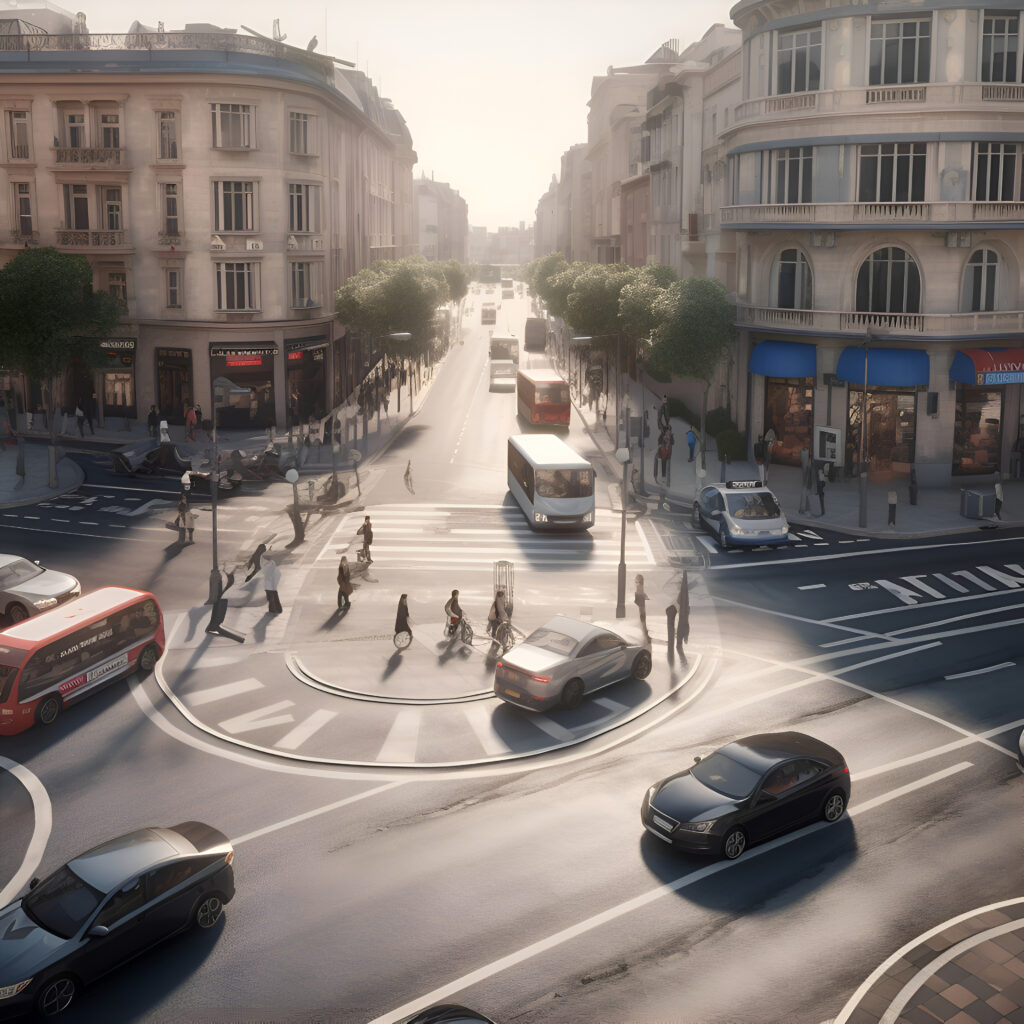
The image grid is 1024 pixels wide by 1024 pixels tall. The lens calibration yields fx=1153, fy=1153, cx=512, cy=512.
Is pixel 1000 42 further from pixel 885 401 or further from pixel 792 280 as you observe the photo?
pixel 885 401

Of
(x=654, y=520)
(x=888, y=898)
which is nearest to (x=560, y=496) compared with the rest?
(x=654, y=520)

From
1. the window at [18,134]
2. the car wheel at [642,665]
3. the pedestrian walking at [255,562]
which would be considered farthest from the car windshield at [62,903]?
the window at [18,134]

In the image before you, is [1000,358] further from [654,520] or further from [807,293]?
[654,520]

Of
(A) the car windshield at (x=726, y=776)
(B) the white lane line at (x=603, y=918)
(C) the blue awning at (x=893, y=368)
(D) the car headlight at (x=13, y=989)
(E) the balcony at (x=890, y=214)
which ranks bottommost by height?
(B) the white lane line at (x=603, y=918)

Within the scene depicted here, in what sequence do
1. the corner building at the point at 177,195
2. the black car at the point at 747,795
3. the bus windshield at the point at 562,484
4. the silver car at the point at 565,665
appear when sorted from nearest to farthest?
the black car at the point at 747,795 → the silver car at the point at 565,665 → the bus windshield at the point at 562,484 → the corner building at the point at 177,195

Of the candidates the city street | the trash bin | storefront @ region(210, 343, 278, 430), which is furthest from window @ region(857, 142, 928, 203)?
storefront @ region(210, 343, 278, 430)

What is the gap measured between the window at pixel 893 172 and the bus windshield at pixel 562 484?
19552 mm

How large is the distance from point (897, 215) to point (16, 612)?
Answer: 127 feet

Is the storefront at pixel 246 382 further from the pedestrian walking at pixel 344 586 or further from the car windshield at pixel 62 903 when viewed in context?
the car windshield at pixel 62 903

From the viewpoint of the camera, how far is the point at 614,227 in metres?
119

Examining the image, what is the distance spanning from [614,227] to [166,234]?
65.9 meters

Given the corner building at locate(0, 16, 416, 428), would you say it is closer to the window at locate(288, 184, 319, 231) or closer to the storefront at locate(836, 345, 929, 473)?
the window at locate(288, 184, 319, 231)

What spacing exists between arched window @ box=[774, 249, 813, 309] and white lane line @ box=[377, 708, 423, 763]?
34889 millimetres

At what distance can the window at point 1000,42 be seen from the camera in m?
48.4
